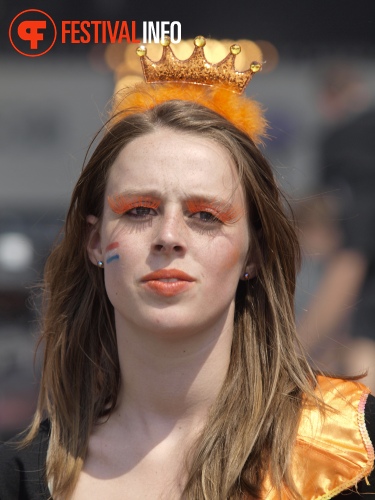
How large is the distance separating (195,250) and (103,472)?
63cm

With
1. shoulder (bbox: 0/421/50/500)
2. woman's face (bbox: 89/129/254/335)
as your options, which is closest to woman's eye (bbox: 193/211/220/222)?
woman's face (bbox: 89/129/254/335)

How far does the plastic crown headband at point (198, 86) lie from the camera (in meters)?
2.49

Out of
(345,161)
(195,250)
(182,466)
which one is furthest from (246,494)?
(345,161)

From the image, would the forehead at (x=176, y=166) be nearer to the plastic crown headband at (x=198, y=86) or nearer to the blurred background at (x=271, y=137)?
the plastic crown headband at (x=198, y=86)

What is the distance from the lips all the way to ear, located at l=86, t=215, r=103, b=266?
358 millimetres

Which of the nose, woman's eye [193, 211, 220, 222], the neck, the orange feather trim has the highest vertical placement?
the orange feather trim

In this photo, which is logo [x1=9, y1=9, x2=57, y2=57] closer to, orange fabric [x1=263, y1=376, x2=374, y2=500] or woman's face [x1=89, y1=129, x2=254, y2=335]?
woman's face [x1=89, y1=129, x2=254, y2=335]

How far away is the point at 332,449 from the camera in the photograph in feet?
7.09

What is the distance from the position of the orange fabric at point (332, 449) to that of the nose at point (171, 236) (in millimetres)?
524

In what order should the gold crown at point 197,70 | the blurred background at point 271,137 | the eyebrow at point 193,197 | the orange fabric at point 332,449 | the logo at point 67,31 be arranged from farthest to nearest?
the logo at point 67,31 → the blurred background at point 271,137 → the gold crown at point 197,70 → the eyebrow at point 193,197 → the orange fabric at point 332,449

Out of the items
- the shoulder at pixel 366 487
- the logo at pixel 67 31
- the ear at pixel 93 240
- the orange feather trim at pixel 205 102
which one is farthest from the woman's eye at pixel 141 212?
the logo at pixel 67 31

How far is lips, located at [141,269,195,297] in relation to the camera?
2.18 metres

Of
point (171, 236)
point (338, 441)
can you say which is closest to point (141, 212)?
point (171, 236)

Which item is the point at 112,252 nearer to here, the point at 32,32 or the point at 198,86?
the point at 198,86
